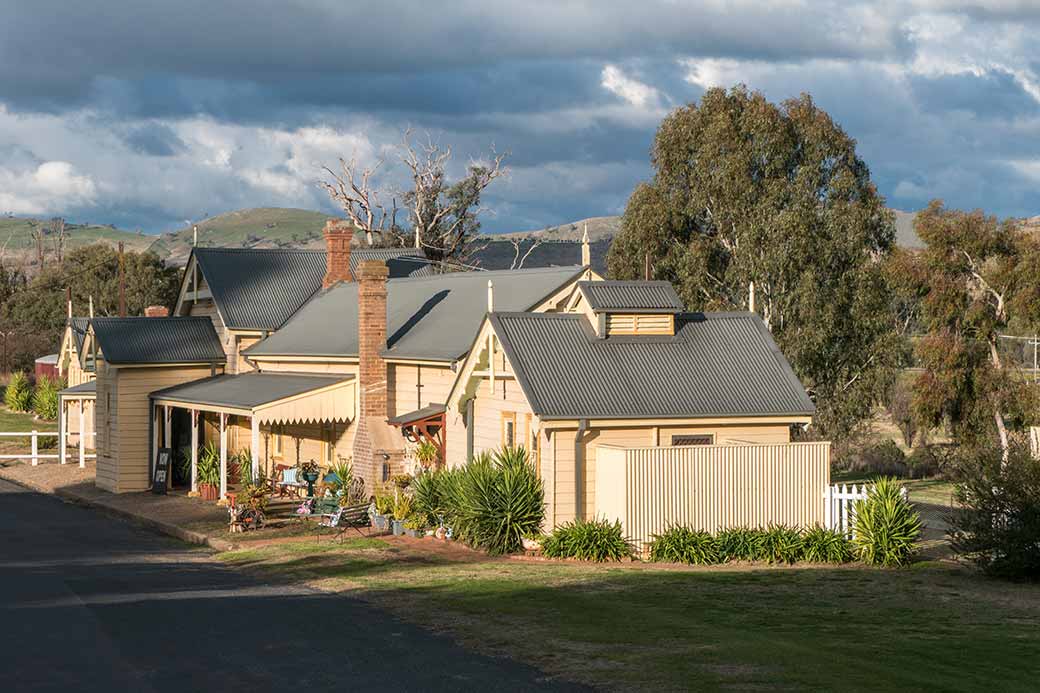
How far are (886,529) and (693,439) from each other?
4.25 metres

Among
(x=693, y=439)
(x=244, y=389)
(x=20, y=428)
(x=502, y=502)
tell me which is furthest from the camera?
(x=20, y=428)

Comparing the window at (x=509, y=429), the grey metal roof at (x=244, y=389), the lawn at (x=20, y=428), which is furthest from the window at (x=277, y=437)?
the lawn at (x=20, y=428)

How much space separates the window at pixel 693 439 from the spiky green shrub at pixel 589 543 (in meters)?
2.59

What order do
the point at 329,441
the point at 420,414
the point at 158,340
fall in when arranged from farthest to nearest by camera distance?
the point at 158,340
the point at 329,441
the point at 420,414

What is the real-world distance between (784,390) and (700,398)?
1907 millimetres

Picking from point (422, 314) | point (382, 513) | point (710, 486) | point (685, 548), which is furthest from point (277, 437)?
point (685, 548)

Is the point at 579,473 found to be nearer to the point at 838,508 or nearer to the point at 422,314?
the point at 838,508

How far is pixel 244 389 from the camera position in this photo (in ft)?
117

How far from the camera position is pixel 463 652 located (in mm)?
14617

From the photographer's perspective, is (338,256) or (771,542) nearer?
(771,542)

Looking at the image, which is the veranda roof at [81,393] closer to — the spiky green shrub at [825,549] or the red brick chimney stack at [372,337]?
the red brick chimney stack at [372,337]

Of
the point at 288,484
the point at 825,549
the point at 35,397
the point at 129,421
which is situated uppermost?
the point at 35,397

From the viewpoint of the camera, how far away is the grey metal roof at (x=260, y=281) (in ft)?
132

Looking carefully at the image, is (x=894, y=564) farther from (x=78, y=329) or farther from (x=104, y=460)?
(x=78, y=329)
